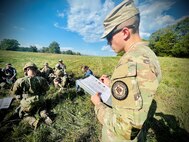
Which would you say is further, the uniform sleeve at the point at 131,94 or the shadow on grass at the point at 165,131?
the shadow on grass at the point at 165,131

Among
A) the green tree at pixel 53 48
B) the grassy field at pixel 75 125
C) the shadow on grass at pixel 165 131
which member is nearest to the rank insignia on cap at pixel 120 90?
the grassy field at pixel 75 125

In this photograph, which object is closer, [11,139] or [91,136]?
[11,139]

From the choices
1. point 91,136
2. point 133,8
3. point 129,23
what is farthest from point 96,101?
point 91,136

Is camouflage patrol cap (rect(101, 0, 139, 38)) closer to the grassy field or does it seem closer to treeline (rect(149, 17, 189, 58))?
the grassy field

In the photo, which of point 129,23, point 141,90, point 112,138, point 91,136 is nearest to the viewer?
point 141,90

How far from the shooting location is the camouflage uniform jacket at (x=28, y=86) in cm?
442

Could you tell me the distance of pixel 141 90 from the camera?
1016 millimetres

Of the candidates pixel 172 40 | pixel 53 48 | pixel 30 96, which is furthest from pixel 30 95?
pixel 172 40

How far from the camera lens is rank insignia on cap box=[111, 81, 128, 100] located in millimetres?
1019

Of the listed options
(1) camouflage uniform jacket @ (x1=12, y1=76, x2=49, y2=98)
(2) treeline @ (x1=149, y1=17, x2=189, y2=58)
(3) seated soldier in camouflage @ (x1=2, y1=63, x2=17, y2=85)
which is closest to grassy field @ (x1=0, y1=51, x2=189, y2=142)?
(1) camouflage uniform jacket @ (x1=12, y1=76, x2=49, y2=98)

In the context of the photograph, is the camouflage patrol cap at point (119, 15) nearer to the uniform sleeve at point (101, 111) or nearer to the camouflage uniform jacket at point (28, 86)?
the uniform sleeve at point (101, 111)

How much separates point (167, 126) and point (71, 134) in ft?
10.5

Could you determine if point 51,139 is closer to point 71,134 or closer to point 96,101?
point 71,134

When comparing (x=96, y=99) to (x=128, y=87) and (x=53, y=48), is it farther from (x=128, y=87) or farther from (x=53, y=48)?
(x=53, y=48)
